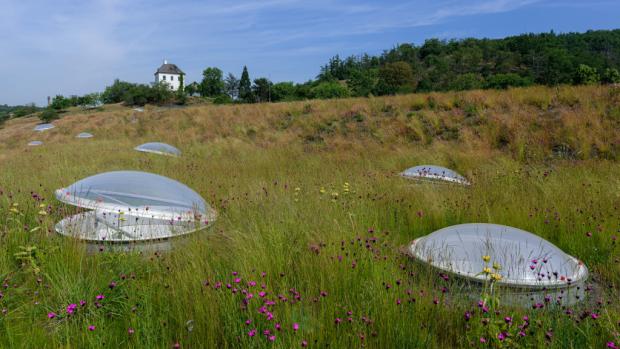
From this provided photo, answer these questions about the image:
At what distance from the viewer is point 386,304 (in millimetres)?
2055

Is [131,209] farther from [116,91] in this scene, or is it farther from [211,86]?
[211,86]

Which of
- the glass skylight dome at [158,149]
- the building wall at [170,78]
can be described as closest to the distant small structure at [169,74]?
the building wall at [170,78]

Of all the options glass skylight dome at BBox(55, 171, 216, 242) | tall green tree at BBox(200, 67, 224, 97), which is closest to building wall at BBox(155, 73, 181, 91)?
tall green tree at BBox(200, 67, 224, 97)

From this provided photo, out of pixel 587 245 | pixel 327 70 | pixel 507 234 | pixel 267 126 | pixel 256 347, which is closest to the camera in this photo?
pixel 256 347

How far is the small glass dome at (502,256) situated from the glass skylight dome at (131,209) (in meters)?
1.94

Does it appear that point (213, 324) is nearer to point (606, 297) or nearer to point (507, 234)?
point (507, 234)

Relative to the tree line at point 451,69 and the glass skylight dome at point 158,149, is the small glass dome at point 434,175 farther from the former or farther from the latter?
the tree line at point 451,69

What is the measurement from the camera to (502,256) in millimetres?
2730

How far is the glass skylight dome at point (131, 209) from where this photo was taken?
327 centimetres

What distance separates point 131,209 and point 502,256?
3046 mm

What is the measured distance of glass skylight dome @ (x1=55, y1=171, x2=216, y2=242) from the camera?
327 centimetres

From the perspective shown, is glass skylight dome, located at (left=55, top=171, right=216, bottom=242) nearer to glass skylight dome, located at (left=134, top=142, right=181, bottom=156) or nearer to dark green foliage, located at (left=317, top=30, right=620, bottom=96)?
glass skylight dome, located at (left=134, top=142, right=181, bottom=156)

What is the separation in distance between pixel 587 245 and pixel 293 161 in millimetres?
6084

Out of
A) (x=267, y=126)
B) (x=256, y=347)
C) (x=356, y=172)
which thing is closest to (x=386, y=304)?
(x=256, y=347)
